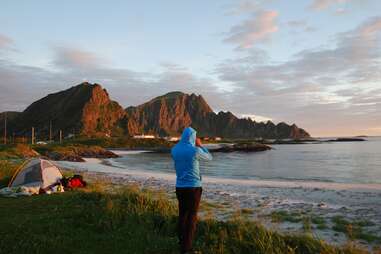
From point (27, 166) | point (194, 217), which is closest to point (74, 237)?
point (194, 217)

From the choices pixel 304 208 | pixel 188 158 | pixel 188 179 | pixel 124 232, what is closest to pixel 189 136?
pixel 188 158

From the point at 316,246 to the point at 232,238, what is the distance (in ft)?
6.10

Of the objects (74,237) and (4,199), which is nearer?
(74,237)

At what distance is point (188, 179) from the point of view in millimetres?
8633

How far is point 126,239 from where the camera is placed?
31.8 ft

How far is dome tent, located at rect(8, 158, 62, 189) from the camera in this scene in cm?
2019

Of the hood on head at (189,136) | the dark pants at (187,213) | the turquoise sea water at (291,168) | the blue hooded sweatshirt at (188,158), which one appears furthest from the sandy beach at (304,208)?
the turquoise sea water at (291,168)

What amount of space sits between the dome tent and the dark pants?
12.9m

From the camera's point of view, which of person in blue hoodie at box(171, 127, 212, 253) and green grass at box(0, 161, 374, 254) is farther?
green grass at box(0, 161, 374, 254)

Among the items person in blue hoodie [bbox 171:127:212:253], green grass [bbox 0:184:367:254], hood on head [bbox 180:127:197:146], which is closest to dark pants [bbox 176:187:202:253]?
person in blue hoodie [bbox 171:127:212:253]

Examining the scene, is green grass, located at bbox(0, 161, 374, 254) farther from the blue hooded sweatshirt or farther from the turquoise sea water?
the turquoise sea water

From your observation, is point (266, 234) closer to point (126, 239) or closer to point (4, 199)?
point (126, 239)

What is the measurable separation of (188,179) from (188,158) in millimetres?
457

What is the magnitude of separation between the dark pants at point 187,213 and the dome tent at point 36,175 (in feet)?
42.4
